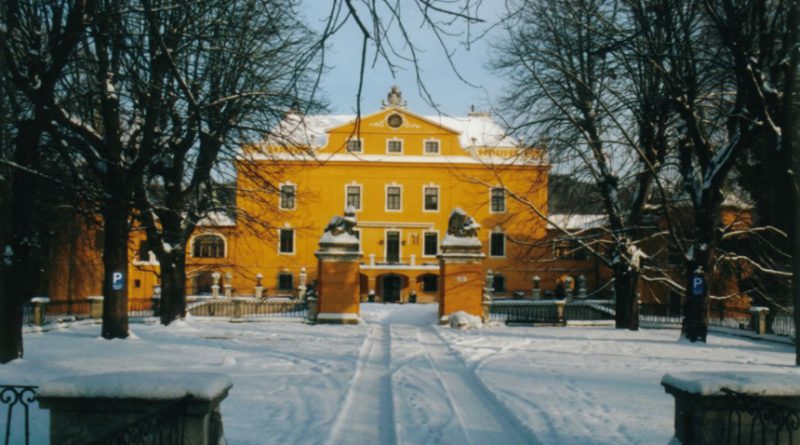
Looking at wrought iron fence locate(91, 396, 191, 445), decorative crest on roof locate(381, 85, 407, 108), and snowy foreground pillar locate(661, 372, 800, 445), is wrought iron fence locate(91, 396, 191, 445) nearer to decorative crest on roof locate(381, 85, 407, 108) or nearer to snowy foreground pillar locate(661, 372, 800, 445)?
snowy foreground pillar locate(661, 372, 800, 445)

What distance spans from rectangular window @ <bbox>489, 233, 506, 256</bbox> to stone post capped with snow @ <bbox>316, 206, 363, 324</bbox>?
2575cm

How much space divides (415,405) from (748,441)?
152 inches

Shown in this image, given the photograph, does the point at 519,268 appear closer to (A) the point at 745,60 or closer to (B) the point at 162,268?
(B) the point at 162,268

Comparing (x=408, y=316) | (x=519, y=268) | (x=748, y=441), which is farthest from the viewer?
(x=519, y=268)

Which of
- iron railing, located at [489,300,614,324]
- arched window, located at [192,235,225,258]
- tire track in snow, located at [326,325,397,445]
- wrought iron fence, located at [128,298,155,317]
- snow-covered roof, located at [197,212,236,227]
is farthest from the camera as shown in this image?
arched window, located at [192,235,225,258]

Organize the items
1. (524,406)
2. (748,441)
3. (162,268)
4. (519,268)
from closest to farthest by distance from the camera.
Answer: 1. (748,441)
2. (524,406)
3. (162,268)
4. (519,268)

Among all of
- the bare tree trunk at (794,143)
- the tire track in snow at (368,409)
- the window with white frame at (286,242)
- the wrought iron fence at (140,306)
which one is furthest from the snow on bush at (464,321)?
the window with white frame at (286,242)

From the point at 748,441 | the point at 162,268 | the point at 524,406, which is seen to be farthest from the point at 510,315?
the point at 748,441

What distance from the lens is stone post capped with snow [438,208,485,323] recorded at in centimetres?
1959

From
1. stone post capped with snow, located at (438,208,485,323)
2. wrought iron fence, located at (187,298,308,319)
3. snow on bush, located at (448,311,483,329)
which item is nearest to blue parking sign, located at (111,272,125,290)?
snow on bush, located at (448,311,483,329)

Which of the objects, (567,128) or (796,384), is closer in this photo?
(796,384)

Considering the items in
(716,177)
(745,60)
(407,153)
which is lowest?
(716,177)

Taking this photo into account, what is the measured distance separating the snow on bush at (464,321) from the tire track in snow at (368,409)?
6.77 m

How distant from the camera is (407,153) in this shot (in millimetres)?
44531
